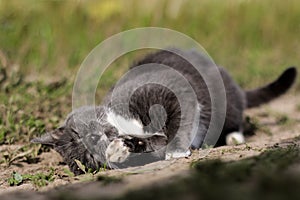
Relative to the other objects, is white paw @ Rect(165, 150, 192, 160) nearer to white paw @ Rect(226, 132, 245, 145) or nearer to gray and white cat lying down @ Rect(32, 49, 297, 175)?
gray and white cat lying down @ Rect(32, 49, 297, 175)

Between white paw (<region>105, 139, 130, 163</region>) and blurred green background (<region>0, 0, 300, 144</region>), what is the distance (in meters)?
1.30

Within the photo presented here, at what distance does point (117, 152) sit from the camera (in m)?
3.50

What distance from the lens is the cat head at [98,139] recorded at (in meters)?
3.54

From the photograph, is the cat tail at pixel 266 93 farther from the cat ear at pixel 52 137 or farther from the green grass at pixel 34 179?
the green grass at pixel 34 179

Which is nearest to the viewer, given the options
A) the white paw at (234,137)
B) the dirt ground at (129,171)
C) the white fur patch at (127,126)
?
the dirt ground at (129,171)

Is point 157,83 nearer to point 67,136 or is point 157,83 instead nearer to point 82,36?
point 67,136

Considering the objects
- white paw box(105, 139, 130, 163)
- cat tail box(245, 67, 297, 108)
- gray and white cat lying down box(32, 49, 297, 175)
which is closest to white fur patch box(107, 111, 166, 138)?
gray and white cat lying down box(32, 49, 297, 175)

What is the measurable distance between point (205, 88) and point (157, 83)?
0.49 meters

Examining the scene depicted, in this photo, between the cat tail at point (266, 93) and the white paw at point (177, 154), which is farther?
the cat tail at point (266, 93)

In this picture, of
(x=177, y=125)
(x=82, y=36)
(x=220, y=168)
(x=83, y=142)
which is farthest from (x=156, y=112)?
(x=82, y=36)

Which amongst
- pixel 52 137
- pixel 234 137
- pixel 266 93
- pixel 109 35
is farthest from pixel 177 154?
pixel 109 35

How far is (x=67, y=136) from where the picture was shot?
3760mm

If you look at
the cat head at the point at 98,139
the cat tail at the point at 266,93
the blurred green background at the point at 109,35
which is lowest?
the cat head at the point at 98,139

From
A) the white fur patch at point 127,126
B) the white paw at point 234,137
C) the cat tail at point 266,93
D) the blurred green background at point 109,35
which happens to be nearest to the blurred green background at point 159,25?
the blurred green background at point 109,35
